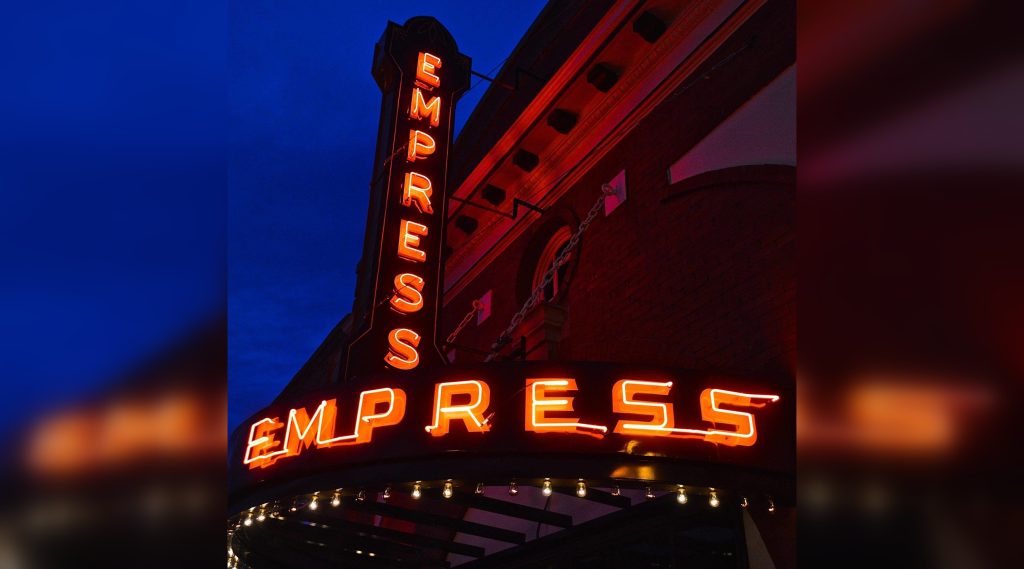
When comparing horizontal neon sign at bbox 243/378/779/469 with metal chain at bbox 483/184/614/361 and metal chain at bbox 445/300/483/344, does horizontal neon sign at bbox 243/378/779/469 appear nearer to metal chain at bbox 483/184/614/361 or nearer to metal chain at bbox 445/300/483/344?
metal chain at bbox 483/184/614/361

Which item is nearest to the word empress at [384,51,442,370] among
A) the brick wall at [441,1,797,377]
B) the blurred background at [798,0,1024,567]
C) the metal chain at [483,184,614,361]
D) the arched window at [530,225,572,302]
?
the metal chain at [483,184,614,361]

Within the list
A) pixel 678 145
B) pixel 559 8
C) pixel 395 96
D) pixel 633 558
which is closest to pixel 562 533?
pixel 633 558

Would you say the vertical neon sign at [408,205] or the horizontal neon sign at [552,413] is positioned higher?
the vertical neon sign at [408,205]

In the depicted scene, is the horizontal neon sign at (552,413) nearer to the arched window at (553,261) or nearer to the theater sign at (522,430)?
the theater sign at (522,430)

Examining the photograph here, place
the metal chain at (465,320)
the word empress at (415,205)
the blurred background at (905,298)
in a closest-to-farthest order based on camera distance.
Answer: the blurred background at (905,298) → the word empress at (415,205) → the metal chain at (465,320)

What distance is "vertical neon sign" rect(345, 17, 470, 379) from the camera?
34.5ft

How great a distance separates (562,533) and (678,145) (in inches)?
193

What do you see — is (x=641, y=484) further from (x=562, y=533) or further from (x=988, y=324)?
(x=988, y=324)

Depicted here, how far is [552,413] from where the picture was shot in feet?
23.3

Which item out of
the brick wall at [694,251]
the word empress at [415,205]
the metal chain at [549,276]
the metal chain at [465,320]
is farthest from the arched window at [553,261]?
the word empress at [415,205]

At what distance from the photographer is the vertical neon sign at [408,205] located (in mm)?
10508

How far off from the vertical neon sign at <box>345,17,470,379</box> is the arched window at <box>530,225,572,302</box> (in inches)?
71.2

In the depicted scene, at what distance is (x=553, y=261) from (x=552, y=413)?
19.0ft

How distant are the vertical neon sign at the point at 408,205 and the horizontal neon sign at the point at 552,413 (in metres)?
1.92
